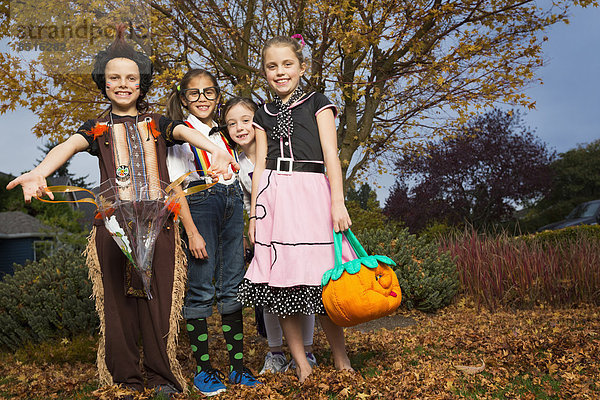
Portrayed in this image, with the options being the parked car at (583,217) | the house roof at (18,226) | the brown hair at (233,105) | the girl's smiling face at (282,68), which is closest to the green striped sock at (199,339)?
the brown hair at (233,105)

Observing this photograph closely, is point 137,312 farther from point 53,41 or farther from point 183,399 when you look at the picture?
point 53,41

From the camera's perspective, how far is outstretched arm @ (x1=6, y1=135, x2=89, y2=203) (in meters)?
2.47

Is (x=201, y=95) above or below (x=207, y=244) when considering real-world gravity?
above

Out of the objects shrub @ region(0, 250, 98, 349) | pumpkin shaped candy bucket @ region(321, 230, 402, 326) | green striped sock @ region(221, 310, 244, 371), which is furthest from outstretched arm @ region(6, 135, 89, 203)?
shrub @ region(0, 250, 98, 349)

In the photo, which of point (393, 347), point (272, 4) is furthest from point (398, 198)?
point (393, 347)

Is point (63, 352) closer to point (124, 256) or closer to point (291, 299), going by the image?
point (124, 256)

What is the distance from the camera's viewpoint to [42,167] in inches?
106

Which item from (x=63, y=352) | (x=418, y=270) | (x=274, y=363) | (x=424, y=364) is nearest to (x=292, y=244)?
(x=274, y=363)

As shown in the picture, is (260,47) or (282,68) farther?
(260,47)

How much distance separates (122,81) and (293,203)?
1.26 m

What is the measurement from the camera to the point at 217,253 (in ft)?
11.0

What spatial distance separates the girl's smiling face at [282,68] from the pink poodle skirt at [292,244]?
55 cm

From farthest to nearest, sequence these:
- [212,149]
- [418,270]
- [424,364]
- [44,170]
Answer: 1. [418,270]
2. [424,364]
3. [212,149]
4. [44,170]

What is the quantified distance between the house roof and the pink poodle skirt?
20.7 metres
